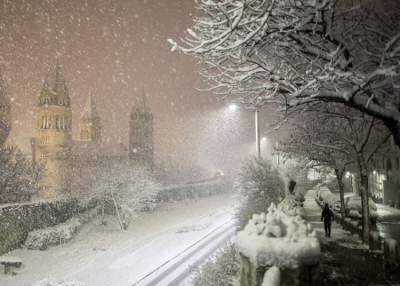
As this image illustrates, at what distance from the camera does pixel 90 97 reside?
111 m

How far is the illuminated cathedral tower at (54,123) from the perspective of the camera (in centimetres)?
7694

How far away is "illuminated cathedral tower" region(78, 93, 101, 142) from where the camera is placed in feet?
346

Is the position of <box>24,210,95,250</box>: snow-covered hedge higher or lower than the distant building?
lower

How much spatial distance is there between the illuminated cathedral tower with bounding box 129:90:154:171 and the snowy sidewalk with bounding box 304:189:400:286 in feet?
262

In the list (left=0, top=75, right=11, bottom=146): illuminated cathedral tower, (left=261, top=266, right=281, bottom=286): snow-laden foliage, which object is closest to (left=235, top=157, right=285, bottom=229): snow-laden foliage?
(left=261, top=266, right=281, bottom=286): snow-laden foliage

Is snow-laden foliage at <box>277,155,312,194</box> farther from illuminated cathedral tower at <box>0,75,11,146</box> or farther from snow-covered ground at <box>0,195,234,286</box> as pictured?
illuminated cathedral tower at <box>0,75,11,146</box>

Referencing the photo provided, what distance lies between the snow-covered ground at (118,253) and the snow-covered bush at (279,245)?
948 cm

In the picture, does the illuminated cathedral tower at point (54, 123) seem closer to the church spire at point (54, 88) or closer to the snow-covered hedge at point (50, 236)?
the church spire at point (54, 88)

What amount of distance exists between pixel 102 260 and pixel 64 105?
2790 inches

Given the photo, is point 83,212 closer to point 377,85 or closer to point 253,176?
point 253,176

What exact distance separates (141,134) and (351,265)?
86339mm

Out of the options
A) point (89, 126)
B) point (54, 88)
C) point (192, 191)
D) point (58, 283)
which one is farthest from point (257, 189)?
point (89, 126)

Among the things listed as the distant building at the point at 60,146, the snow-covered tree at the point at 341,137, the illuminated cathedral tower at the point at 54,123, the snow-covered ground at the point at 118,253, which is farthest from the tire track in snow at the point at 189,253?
the illuminated cathedral tower at the point at 54,123

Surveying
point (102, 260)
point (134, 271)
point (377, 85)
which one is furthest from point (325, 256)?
point (102, 260)
